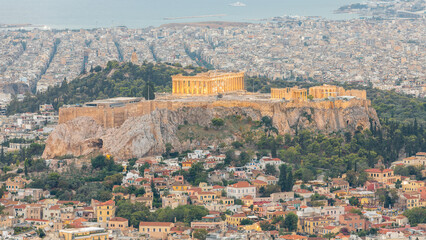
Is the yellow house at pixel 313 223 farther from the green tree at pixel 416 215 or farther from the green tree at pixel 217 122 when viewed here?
the green tree at pixel 217 122

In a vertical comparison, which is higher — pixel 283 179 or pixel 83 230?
pixel 283 179

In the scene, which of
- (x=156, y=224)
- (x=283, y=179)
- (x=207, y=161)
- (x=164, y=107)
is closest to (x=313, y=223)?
(x=283, y=179)

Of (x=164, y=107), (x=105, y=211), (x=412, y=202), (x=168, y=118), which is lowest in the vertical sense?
(x=412, y=202)

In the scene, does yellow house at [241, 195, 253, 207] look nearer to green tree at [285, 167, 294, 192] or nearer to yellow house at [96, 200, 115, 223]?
green tree at [285, 167, 294, 192]

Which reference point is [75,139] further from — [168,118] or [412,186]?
[412,186]

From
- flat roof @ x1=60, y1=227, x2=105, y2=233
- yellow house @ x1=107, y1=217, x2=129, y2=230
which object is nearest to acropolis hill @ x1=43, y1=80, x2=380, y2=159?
yellow house @ x1=107, y1=217, x2=129, y2=230

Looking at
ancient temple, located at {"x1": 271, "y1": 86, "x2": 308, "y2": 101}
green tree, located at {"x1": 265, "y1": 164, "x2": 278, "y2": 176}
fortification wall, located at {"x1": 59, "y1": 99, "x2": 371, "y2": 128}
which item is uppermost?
ancient temple, located at {"x1": 271, "y1": 86, "x2": 308, "y2": 101}

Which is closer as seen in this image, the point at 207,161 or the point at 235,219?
the point at 235,219
